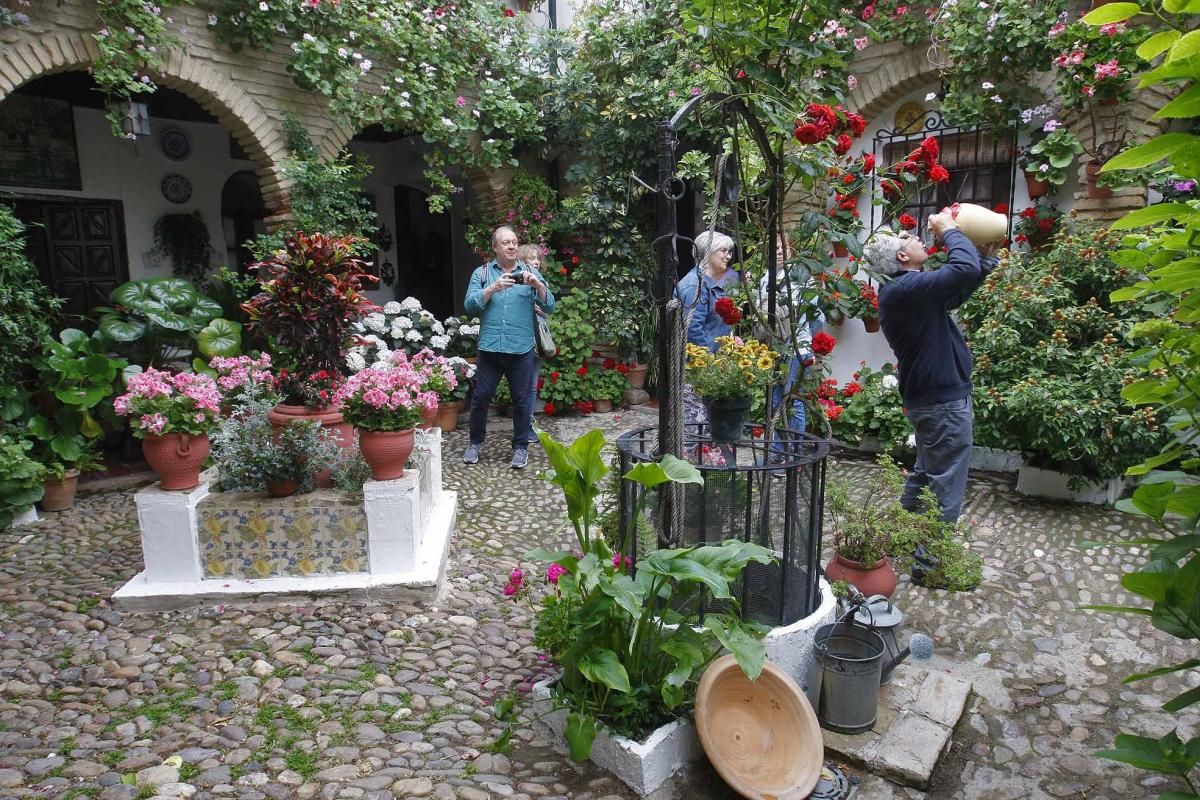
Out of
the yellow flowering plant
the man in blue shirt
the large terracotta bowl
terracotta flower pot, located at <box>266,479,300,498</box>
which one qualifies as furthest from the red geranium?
the man in blue shirt

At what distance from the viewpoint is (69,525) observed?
492 centimetres

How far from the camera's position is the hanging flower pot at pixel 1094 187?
538cm

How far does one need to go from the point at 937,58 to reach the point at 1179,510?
6.02 metres

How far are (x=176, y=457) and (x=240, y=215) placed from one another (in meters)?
5.95

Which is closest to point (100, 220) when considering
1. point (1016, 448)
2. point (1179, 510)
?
point (1016, 448)

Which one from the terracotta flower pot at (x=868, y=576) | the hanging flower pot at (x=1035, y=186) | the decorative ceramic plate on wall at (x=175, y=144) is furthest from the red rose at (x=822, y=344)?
the decorative ceramic plate on wall at (x=175, y=144)

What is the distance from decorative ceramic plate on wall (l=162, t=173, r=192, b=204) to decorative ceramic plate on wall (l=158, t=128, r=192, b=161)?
0.21m

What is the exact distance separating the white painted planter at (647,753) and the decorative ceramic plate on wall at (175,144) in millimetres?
7631

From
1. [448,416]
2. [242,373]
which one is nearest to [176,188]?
[448,416]

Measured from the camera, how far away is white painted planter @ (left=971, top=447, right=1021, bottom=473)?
5.53m

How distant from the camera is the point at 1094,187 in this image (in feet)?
17.9

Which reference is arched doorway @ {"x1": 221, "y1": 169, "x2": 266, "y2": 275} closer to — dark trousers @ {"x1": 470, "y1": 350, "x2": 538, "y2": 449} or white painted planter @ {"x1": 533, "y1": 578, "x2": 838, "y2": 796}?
dark trousers @ {"x1": 470, "y1": 350, "x2": 538, "y2": 449}

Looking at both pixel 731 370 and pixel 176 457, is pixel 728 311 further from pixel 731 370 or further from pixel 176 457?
pixel 176 457

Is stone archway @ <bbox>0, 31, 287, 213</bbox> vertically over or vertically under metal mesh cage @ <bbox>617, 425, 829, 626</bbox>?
over
